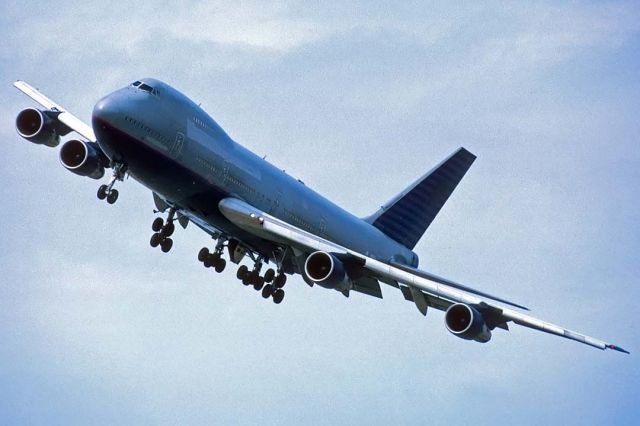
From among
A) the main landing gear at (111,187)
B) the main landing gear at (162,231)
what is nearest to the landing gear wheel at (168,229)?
the main landing gear at (162,231)

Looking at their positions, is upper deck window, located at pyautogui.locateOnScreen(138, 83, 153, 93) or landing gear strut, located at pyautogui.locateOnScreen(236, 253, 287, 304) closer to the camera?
upper deck window, located at pyautogui.locateOnScreen(138, 83, 153, 93)

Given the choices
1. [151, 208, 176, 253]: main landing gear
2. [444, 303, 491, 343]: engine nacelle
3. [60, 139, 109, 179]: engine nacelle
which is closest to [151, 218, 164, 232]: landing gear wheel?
[151, 208, 176, 253]: main landing gear

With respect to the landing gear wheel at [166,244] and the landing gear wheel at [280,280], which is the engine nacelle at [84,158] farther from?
the landing gear wheel at [280,280]

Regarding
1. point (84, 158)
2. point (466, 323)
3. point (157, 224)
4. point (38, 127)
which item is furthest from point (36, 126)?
point (466, 323)

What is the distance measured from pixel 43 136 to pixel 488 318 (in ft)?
74.6

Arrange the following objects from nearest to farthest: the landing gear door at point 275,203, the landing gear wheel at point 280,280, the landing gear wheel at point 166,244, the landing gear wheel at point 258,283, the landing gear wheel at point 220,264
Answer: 1. the landing gear wheel at point 166,244
2. the landing gear door at point 275,203
3. the landing gear wheel at point 220,264
4. the landing gear wheel at point 280,280
5. the landing gear wheel at point 258,283

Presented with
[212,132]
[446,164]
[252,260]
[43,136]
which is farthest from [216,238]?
[446,164]

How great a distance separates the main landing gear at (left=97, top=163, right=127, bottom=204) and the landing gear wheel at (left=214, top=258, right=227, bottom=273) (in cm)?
834

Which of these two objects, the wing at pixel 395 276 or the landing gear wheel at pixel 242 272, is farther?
the landing gear wheel at pixel 242 272

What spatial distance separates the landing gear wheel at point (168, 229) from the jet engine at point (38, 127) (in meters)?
7.29

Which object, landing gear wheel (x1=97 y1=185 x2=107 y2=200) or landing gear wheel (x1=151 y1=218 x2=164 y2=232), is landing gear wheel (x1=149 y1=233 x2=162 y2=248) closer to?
landing gear wheel (x1=151 y1=218 x2=164 y2=232)

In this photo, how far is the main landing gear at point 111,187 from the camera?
45.2 metres

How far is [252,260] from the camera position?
2069 inches

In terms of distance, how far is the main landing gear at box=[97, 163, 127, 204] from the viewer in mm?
45250
